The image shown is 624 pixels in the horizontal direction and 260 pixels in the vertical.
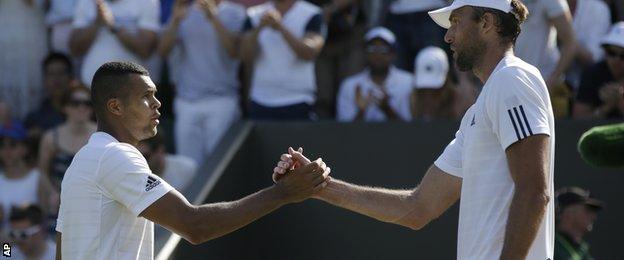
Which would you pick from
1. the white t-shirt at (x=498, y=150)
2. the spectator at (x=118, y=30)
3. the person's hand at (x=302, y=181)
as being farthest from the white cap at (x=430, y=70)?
the white t-shirt at (x=498, y=150)

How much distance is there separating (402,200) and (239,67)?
5.13 m

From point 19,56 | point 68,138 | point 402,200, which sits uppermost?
point 402,200

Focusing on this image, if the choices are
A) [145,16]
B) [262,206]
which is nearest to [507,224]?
[262,206]

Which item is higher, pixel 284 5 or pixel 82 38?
pixel 284 5

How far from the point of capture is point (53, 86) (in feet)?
35.0

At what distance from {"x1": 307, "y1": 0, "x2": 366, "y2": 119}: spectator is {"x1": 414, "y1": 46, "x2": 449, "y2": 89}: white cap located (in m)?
1.04

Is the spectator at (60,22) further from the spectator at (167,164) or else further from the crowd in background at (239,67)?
the spectator at (167,164)

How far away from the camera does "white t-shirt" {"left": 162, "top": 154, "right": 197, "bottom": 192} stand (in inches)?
383

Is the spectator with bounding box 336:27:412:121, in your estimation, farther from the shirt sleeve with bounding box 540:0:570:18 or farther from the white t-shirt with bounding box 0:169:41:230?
the white t-shirt with bounding box 0:169:41:230

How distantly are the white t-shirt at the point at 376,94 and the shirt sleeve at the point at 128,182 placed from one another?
17.0 feet

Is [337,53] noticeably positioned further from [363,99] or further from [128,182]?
[128,182]

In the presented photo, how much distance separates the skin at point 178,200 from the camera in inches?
194

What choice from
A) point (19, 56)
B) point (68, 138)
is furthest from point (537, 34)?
point (19, 56)

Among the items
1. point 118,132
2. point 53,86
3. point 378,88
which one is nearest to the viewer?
point 118,132
